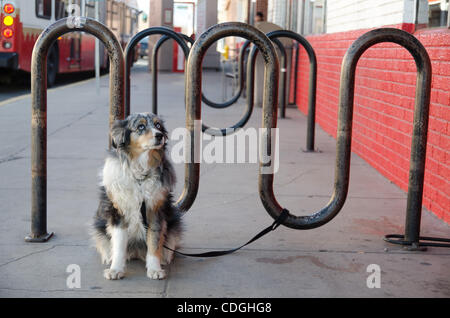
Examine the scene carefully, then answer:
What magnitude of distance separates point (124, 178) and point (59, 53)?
15.9 m

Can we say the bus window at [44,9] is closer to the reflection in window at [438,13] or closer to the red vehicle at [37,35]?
the red vehicle at [37,35]

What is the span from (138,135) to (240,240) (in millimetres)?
1302

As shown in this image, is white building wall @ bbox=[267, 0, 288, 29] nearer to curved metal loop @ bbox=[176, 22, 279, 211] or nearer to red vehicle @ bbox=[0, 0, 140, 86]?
red vehicle @ bbox=[0, 0, 140, 86]

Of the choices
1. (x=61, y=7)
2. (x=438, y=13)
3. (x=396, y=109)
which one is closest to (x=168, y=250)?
(x=396, y=109)

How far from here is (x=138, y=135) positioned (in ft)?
12.6

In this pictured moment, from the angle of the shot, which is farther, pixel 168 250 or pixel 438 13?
pixel 438 13

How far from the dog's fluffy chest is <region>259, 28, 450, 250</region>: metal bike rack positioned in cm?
79

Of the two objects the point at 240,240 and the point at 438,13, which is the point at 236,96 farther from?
the point at 240,240

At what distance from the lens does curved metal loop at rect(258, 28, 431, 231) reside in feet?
14.1

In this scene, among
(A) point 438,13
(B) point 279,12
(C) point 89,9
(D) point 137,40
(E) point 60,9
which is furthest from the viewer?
(C) point 89,9

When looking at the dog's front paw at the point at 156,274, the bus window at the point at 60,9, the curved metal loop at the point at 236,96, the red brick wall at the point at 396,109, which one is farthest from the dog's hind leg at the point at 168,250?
the bus window at the point at 60,9

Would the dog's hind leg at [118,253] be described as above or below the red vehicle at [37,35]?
below

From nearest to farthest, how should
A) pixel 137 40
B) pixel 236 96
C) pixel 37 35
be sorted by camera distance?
pixel 137 40 < pixel 236 96 < pixel 37 35

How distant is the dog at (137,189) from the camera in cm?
385
